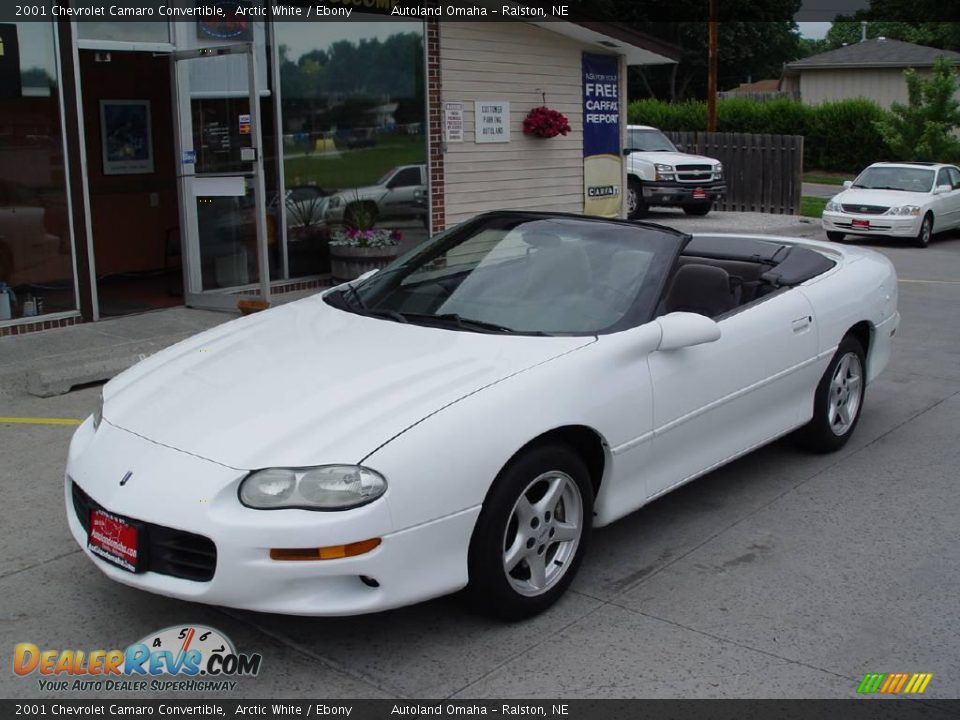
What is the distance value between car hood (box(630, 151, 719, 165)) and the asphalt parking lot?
648 inches

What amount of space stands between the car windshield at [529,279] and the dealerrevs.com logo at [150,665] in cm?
170

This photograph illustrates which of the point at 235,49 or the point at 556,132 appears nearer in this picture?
the point at 235,49

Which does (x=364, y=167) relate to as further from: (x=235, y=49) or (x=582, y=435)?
(x=582, y=435)

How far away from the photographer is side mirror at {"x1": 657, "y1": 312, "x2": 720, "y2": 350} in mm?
4707

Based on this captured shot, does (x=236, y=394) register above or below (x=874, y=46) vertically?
below

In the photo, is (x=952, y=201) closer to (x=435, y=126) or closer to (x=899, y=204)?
(x=899, y=204)

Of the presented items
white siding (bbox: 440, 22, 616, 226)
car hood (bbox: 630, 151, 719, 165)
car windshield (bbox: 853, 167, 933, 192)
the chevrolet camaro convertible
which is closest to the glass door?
white siding (bbox: 440, 22, 616, 226)

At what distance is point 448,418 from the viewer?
3918 millimetres

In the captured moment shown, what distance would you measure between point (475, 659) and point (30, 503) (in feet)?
9.33

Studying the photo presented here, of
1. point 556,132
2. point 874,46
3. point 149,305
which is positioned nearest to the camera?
point 149,305

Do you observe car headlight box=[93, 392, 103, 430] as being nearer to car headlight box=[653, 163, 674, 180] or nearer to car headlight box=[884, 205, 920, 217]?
car headlight box=[884, 205, 920, 217]

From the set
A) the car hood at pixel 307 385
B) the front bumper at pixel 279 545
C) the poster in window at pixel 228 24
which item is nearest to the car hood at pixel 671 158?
the poster in window at pixel 228 24

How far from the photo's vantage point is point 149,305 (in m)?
10.9

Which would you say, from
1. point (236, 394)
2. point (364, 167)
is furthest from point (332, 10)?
point (236, 394)
